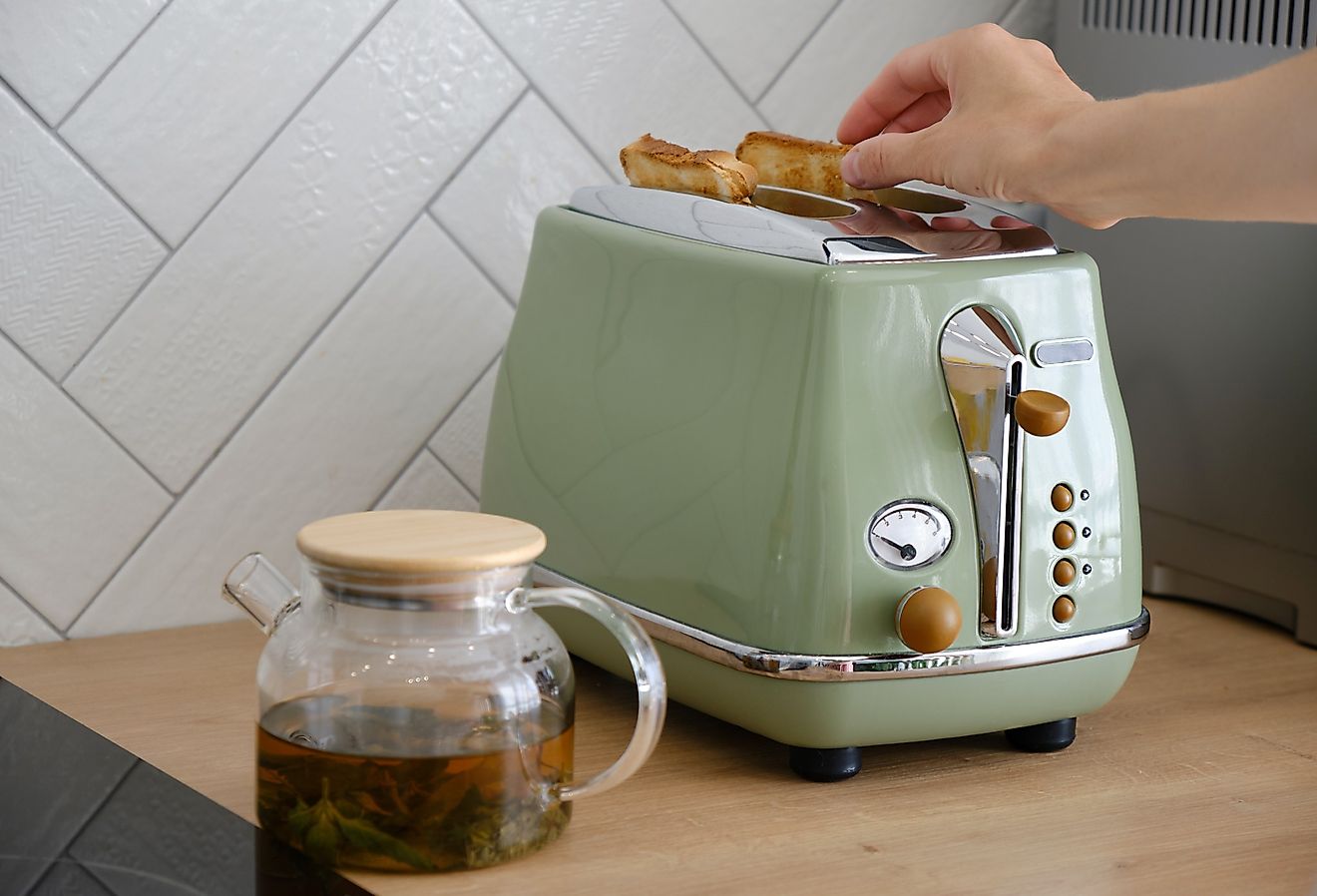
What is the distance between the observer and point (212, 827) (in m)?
0.71

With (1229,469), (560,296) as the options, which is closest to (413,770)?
(560,296)

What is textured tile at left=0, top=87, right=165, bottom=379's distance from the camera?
3.08ft

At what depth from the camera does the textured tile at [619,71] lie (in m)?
1.08

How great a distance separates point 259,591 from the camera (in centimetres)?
73

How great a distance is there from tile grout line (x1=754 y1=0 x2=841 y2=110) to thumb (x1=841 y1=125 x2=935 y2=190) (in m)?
0.28

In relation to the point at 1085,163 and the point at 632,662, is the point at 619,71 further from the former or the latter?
the point at 632,662

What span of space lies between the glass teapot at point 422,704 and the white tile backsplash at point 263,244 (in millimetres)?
342

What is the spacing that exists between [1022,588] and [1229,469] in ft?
1.27

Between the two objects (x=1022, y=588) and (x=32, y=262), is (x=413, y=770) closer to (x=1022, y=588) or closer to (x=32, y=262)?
(x=1022, y=588)

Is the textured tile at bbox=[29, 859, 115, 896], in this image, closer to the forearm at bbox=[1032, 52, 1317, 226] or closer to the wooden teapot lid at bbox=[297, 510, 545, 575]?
the wooden teapot lid at bbox=[297, 510, 545, 575]

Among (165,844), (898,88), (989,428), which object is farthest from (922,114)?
(165,844)

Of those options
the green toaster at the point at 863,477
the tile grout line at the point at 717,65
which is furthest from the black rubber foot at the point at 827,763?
the tile grout line at the point at 717,65

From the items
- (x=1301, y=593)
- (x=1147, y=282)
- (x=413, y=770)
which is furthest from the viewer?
(x=1147, y=282)

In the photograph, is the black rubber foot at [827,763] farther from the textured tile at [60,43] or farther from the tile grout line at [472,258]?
the textured tile at [60,43]
